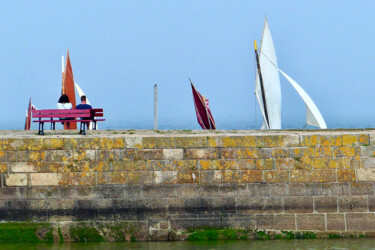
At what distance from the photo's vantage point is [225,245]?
50.3 feet

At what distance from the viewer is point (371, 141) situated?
53.0 feet

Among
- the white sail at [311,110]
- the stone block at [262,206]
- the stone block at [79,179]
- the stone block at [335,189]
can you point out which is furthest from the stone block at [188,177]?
the white sail at [311,110]

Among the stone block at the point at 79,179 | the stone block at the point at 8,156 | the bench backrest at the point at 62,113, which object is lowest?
the stone block at the point at 79,179

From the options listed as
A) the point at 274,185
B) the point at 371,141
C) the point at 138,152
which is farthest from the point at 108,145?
the point at 371,141

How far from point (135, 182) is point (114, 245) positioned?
1379 mm

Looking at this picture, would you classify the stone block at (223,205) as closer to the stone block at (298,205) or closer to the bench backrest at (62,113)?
the stone block at (298,205)

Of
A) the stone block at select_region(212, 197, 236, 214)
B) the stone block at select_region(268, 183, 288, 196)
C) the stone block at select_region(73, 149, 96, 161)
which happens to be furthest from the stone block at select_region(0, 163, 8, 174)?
the stone block at select_region(268, 183, 288, 196)

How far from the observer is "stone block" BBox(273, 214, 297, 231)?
15.8m

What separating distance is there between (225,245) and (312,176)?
237 centimetres

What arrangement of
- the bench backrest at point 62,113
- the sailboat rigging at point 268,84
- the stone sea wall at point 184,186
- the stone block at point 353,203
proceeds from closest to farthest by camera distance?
the stone sea wall at point 184,186 < the stone block at point 353,203 < the bench backrest at point 62,113 < the sailboat rigging at point 268,84

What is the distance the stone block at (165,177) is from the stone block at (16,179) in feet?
8.86

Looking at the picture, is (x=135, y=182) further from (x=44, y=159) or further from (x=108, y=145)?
(x=44, y=159)

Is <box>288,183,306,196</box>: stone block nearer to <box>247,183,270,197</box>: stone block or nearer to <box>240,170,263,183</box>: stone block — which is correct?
<box>247,183,270,197</box>: stone block

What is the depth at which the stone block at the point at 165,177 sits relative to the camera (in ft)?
52.3
